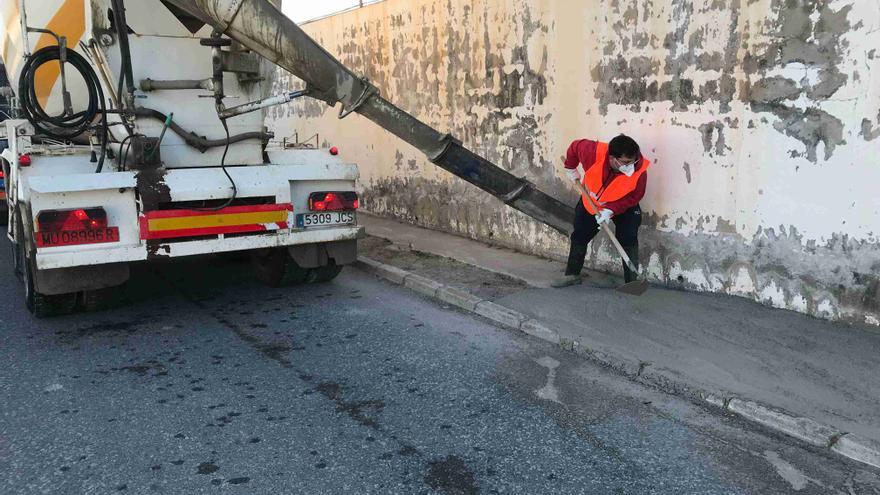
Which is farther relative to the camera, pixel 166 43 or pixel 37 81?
pixel 37 81

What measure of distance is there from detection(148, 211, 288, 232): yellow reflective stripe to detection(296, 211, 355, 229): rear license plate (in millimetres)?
186

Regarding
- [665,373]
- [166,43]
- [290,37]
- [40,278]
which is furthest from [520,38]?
[40,278]

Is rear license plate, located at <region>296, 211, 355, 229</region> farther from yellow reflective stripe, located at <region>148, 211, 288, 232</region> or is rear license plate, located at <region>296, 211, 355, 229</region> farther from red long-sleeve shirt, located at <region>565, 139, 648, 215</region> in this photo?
red long-sleeve shirt, located at <region>565, 139, 648, 215</region>

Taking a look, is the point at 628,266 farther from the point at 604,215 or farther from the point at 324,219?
the point at 324,219

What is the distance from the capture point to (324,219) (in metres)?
5.97

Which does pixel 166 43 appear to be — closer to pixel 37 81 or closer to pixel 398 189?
pixel 37 81

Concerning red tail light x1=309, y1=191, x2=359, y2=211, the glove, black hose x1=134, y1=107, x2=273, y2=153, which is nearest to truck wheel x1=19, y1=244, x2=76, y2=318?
black hose x1=134, y1=107, x2=273, y2=153

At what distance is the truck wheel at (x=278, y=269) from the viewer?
6.52 meters

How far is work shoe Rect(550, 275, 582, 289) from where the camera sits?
617 cm

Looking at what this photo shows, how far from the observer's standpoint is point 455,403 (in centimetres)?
396

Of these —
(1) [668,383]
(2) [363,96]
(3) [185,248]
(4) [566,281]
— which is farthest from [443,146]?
(1) [668,383]

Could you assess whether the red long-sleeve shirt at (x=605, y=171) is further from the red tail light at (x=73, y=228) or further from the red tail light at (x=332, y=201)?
the red tail light at (x=73, y=228)

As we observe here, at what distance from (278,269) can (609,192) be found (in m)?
3.27

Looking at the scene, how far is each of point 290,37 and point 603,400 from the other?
3530 millimetres
